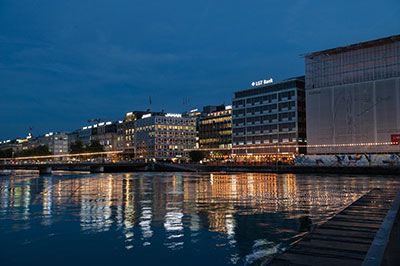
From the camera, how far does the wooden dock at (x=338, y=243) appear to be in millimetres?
16031

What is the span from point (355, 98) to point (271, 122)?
131 ft

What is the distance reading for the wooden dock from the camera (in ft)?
52.6

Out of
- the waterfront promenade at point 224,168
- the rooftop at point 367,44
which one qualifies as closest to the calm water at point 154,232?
→ the waterfront promenade at point 224,168

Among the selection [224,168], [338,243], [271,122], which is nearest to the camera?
[338,243]

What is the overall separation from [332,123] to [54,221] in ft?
455

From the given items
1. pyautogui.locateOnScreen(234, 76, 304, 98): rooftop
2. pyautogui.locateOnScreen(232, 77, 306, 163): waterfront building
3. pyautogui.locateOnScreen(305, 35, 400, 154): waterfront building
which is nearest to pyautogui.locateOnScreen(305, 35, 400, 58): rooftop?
pyautogui.locateOnScreen(305, 35, 400, 154): waterfront building

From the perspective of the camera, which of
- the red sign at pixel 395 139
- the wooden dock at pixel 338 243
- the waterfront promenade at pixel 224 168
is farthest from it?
the red sign at pixel 395 139

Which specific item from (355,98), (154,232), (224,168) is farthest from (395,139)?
(154,232)

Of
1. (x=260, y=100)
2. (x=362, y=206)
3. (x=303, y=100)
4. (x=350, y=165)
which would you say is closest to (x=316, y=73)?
(x=303, y=100)

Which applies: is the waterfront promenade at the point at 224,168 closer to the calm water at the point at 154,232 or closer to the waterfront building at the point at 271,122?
the waterfront building at the point at 271,122

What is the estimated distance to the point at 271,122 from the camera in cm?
18425

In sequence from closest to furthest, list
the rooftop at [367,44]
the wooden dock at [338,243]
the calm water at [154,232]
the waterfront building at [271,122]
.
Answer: the wooden dock at [338,243]
the calm water at [154,232]
the rooftop at [367,44]
the waterfront building at [271,122]

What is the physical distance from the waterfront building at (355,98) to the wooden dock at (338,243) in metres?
129

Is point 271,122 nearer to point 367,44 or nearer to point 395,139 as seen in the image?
point 367,44
